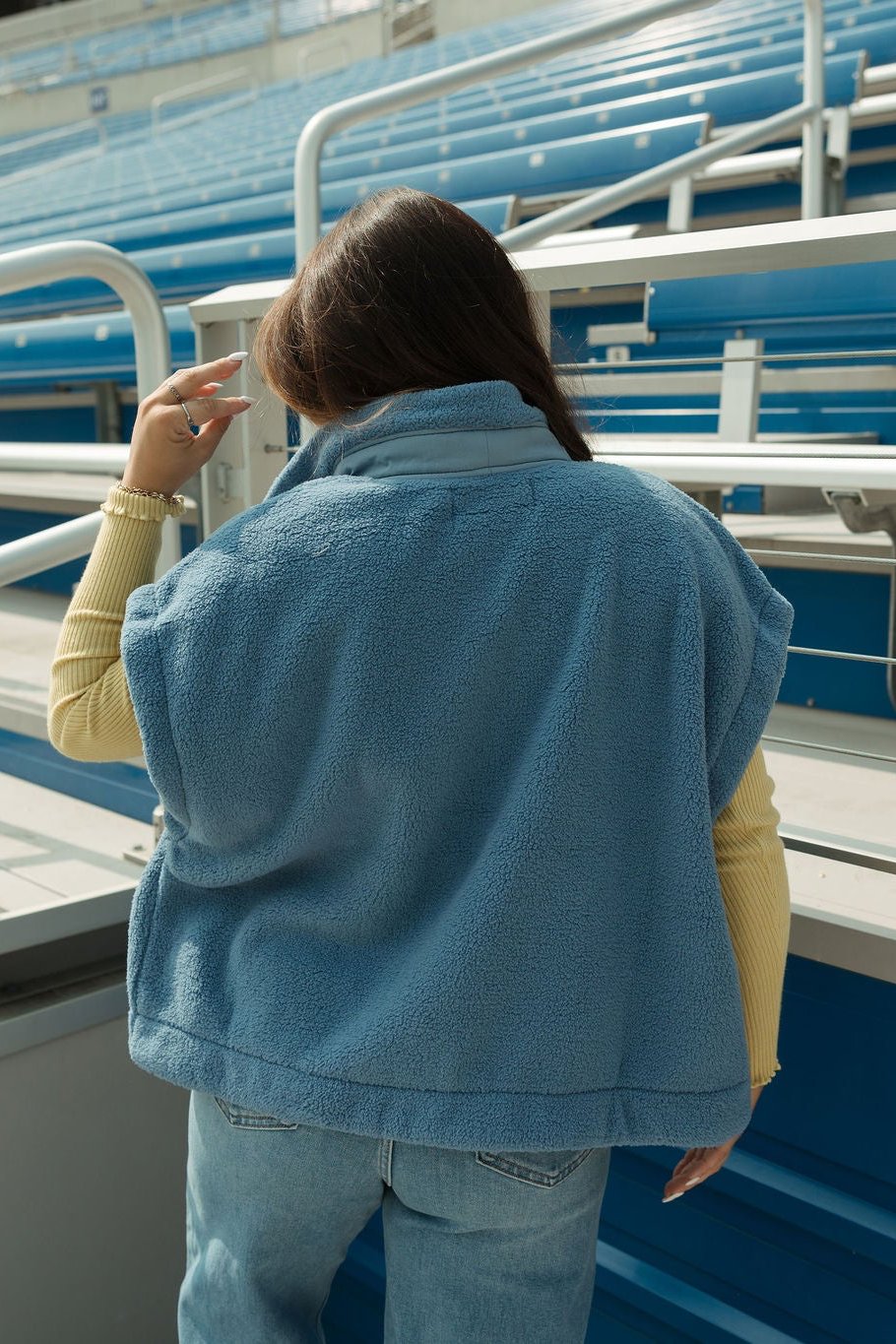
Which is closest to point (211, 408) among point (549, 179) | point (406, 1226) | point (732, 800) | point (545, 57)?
point (732, 800)

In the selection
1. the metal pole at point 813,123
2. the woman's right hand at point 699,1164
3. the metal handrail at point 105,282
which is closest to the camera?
the woman's right hand at point 699,1164

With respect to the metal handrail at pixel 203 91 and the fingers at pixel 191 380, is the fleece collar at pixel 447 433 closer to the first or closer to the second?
Result: the fingers at pixel 191 380

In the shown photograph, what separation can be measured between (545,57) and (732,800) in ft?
5.47

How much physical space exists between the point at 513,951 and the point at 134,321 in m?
0.84

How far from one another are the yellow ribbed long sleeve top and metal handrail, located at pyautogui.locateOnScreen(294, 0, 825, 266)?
72 cm

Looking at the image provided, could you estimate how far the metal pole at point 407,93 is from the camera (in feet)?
5.36

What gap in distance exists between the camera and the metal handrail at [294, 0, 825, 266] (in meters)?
1.64

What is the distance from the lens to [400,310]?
2.25 feet

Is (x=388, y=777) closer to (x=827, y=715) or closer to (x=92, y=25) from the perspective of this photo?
(x=827, y=715)

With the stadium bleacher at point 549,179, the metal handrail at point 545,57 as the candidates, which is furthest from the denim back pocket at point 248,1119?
the metal handrail at point 545,57

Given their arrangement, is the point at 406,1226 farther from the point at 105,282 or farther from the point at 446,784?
the point at 105,282

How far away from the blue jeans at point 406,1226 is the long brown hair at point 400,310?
0.44 metres

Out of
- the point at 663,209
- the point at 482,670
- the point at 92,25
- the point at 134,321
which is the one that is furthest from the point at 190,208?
the point at 92,25

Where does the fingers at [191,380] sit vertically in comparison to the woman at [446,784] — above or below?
above
